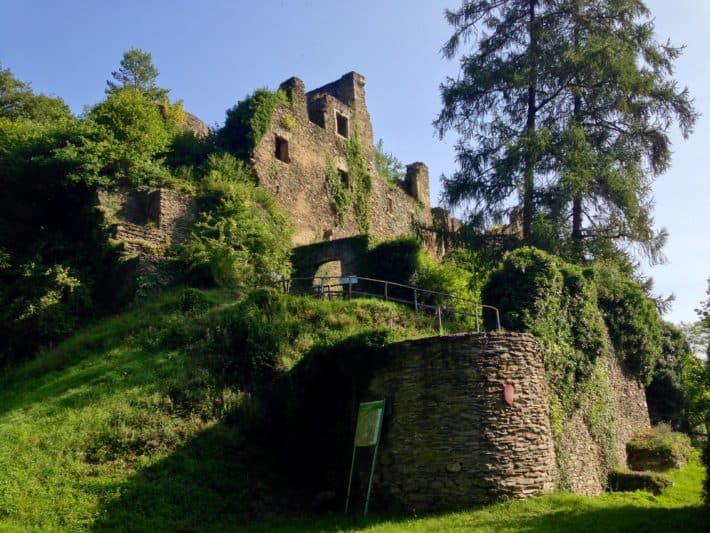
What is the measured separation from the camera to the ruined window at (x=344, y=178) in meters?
29.2

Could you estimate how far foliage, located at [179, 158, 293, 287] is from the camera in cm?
2003

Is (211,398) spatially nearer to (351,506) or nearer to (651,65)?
(351,506)

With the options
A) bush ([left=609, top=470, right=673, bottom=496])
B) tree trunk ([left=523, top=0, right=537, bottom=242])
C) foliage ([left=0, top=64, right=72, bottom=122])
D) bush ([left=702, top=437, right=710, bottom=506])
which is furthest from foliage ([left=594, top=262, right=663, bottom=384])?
foliage ([left=0, top=64, right=72, bottom=122])

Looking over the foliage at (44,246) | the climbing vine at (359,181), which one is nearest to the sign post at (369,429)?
the foliage at (44,246)

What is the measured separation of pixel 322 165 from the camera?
28250 mm

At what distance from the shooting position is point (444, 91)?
953 inches

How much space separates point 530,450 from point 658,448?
7.47 meters

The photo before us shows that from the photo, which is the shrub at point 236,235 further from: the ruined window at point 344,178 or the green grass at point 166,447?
the ruined window at point 344,178

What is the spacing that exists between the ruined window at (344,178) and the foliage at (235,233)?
525cm

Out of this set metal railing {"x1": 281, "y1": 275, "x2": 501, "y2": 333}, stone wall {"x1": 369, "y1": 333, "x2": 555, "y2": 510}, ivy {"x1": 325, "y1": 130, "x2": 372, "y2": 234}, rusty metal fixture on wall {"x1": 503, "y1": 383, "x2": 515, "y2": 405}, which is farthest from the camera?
ivy {"x1": 325, "y1": 130, "x2": 372, "y2": 234}

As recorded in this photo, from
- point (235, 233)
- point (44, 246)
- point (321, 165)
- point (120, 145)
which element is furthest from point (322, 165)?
point (44, 246)

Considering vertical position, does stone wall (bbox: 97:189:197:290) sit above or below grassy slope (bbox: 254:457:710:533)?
above

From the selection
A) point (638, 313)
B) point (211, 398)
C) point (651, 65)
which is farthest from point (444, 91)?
point (211, 398)

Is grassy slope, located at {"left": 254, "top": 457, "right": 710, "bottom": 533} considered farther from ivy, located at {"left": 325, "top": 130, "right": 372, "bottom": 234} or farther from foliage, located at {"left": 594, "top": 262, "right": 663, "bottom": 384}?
ivy, located at {"left": 325, "top": 130, "right": 372, "bottom": 234}
